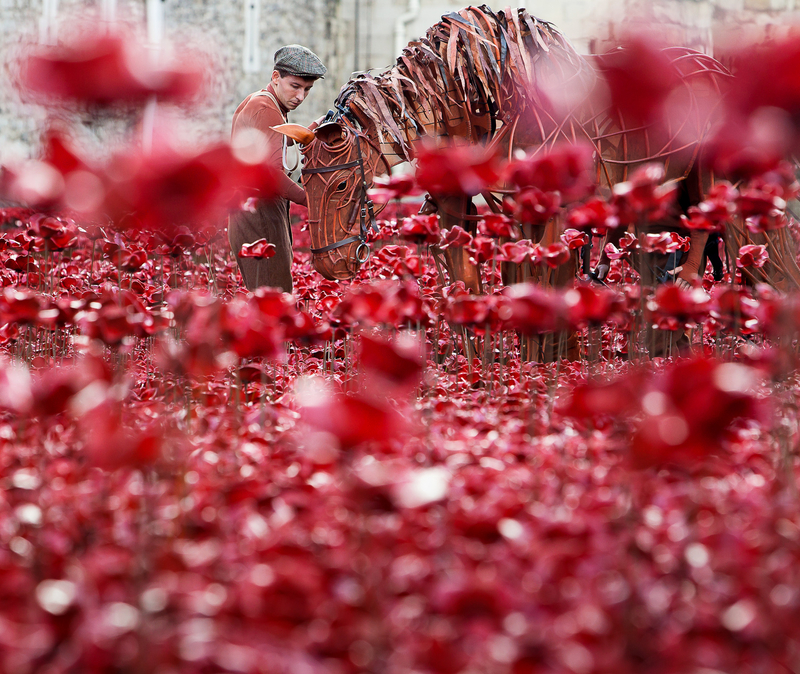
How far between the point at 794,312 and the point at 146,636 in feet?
2.84

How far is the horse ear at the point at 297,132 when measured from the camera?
2670 millimetres

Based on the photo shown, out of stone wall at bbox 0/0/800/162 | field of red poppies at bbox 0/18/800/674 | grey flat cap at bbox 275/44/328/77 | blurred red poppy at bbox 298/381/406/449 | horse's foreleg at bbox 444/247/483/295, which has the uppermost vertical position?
stone wall at bbox 0/0/800/162

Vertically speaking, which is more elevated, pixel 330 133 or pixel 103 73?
pixel 103 73

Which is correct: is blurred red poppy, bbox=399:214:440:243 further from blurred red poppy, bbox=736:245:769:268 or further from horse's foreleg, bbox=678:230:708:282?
horse's foreleg, bbox=678:230:708:282

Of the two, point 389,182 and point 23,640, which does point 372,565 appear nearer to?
point 23,640

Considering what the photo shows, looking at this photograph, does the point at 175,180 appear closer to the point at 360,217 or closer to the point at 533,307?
the point at 533,307

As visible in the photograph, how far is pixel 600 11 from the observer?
9305 mm

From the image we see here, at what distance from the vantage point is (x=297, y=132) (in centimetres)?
274

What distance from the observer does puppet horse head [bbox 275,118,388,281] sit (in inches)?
120

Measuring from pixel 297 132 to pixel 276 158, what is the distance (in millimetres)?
639

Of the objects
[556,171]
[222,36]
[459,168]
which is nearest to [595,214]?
[556,171]

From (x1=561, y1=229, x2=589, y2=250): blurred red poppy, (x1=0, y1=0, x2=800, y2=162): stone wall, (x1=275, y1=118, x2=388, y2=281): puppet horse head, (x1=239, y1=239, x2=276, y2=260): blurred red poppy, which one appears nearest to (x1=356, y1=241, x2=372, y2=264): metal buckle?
(x1=275, y1=118, x2=388, y2=281): puppet horse head

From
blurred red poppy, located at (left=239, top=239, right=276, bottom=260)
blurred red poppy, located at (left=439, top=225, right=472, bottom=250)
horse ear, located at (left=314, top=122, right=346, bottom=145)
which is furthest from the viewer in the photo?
horse ear, located at (left=314, top=122, right=346, bottom=145)

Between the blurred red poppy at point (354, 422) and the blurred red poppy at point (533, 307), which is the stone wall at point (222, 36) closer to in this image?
the blurred red poppy at point (533, 307)
